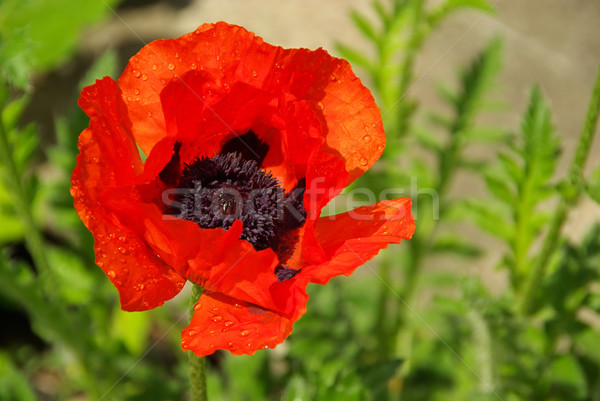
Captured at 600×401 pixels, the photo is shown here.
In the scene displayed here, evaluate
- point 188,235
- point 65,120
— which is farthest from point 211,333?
point 65,120

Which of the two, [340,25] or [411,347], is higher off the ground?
[340,25]

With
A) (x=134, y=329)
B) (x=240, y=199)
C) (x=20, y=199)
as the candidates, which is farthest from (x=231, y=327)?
(x=134, y=329)

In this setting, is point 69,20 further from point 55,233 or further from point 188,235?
point 188,235

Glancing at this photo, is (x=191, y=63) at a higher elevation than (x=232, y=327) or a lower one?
higher

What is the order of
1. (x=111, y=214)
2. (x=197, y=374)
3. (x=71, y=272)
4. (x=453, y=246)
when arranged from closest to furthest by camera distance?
(x=111, y=214), (x=197, y=374), (x=71, y=272), (x=453, y=246)

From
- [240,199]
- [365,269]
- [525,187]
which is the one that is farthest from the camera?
[365,269]

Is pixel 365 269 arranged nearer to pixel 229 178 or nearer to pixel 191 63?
pixel 229 178

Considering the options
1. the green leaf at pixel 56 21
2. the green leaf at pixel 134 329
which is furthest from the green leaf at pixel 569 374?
the green leaf at pixel 56 21
